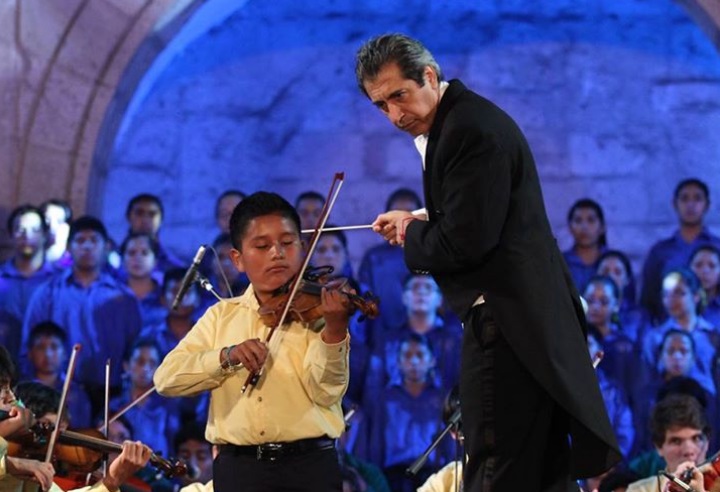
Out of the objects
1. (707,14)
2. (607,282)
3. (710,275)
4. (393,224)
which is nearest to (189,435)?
(607,282)

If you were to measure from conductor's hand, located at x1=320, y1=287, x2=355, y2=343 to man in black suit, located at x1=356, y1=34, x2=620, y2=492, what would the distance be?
15.1 inches

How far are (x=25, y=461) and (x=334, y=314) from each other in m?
0.94

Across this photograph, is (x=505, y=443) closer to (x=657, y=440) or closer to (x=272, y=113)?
(x=657, y=440)

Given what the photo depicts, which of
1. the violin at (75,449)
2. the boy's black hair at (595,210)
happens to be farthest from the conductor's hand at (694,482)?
the boy's black hair at (595,210)

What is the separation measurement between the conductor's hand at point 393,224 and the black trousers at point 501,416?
10.9 inches

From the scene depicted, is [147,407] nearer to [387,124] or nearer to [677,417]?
[677,417]

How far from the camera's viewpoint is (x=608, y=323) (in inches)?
270

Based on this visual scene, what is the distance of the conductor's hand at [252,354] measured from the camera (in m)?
3.34

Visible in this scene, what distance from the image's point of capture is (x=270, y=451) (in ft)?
11.4

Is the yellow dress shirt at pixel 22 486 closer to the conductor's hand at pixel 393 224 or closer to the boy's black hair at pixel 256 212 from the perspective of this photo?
the boy's black hair at pixel 256 212

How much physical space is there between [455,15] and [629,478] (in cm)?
441

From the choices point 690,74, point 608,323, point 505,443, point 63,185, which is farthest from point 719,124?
point 505,443

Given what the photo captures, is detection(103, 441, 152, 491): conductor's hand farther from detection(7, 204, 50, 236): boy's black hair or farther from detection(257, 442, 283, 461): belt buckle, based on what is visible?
detection(7, 204, 50, 236): boy's black hair

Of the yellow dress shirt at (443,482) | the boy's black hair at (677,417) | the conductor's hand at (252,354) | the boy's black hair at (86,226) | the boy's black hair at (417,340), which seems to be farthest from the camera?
the boy's black hair at (86,226)
